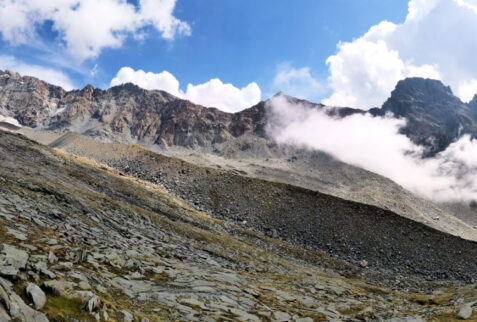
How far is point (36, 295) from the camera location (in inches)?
378

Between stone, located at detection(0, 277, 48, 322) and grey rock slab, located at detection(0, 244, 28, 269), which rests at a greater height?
grey rock slab, located at detection(0, 244, 28, 269)

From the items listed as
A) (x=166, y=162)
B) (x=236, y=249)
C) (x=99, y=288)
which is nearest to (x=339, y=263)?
(x=236, y=249)

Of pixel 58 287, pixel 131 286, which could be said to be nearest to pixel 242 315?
pixel 131 286

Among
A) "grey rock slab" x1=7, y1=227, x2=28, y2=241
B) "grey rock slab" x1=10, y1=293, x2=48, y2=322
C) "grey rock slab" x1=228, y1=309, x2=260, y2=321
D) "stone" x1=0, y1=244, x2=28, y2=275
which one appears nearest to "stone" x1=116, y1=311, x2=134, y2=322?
"grey rock slab" x1=10, y1=293, x2=48, y2=322

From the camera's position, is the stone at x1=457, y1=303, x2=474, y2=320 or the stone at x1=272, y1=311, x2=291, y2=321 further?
the stone at x1=457, y1=303, x2=474, y2=320

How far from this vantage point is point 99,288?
41.4 ft

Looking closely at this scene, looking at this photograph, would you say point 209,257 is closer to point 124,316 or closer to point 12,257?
point 124,316

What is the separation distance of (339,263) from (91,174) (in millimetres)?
40302

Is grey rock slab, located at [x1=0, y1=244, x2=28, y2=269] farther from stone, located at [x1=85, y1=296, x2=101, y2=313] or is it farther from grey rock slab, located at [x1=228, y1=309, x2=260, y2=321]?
grey rock slab, located at [x1=228, y1=309, x2=260, y2=321]

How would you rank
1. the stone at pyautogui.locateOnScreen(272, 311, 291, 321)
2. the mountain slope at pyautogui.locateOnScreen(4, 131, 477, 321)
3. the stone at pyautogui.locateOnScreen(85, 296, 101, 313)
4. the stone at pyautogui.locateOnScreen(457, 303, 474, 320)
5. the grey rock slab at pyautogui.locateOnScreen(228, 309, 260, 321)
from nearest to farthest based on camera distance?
the stone at pyautogui.locateOnScreen(85, 296, 101, 313), the mountain slope at pyautogui.locateOnScreen(4, 131, 477, 321), the grey rock slab at pyautogui.locateOnScreen(228, 309, 260, 321), the stone at pyautogui.locateOnScreen(272, 311, 291, 321), the stone at pyautogui.locateOnScreen(457, 303, 474, 320)

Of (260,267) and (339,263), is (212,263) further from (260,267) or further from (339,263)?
(339,263)

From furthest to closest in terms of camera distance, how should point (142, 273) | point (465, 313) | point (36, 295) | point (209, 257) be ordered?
point (209, 257) → point (142, 273) → point (465, 313) → point (36, 295)

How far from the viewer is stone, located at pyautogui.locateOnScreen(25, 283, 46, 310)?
9.33 meters

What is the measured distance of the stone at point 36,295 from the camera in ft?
30.6
